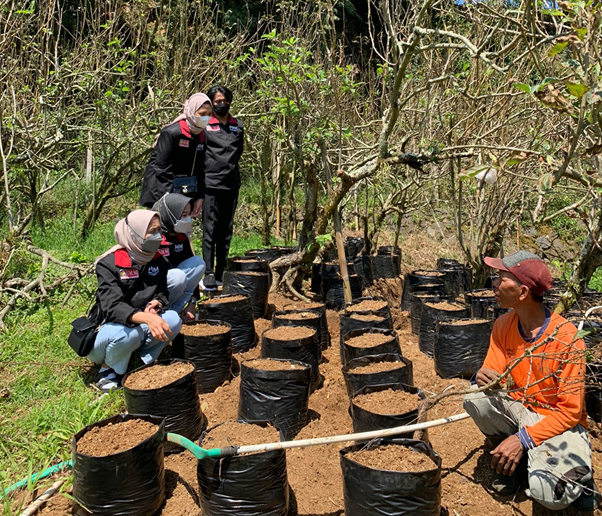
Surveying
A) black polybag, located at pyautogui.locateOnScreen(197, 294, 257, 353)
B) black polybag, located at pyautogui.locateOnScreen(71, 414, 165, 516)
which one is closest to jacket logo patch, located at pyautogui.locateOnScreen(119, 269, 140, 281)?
black polybag, located at pyautogui.locateOnScreen(197, 294, 257, 353)

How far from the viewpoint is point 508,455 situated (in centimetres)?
206

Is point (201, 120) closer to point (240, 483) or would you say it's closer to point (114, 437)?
point (114, 437)

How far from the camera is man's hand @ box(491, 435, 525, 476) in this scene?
2.06m

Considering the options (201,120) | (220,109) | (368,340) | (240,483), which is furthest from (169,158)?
(240,483)

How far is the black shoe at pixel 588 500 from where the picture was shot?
199 cm

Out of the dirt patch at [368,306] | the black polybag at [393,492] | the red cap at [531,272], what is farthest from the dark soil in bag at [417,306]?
the black polybag at [393,492]

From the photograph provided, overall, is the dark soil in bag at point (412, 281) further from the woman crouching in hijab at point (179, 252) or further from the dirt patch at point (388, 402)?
→ the dirt patch at point (388, 402)

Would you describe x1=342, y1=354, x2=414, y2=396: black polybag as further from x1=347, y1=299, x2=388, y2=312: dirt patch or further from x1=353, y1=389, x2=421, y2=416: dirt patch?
x1=347, y1=299, x2=388, y2=312: dirt patch

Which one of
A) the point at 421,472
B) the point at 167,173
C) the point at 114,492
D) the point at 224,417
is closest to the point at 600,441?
the point at 421,472

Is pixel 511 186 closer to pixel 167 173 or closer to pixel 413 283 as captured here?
pixel 413 283

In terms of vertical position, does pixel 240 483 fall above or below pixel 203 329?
above

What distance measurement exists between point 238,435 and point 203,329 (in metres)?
1.27

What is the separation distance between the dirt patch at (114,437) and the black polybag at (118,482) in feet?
0.16

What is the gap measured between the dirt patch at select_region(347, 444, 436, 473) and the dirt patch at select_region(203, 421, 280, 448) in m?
0.36
